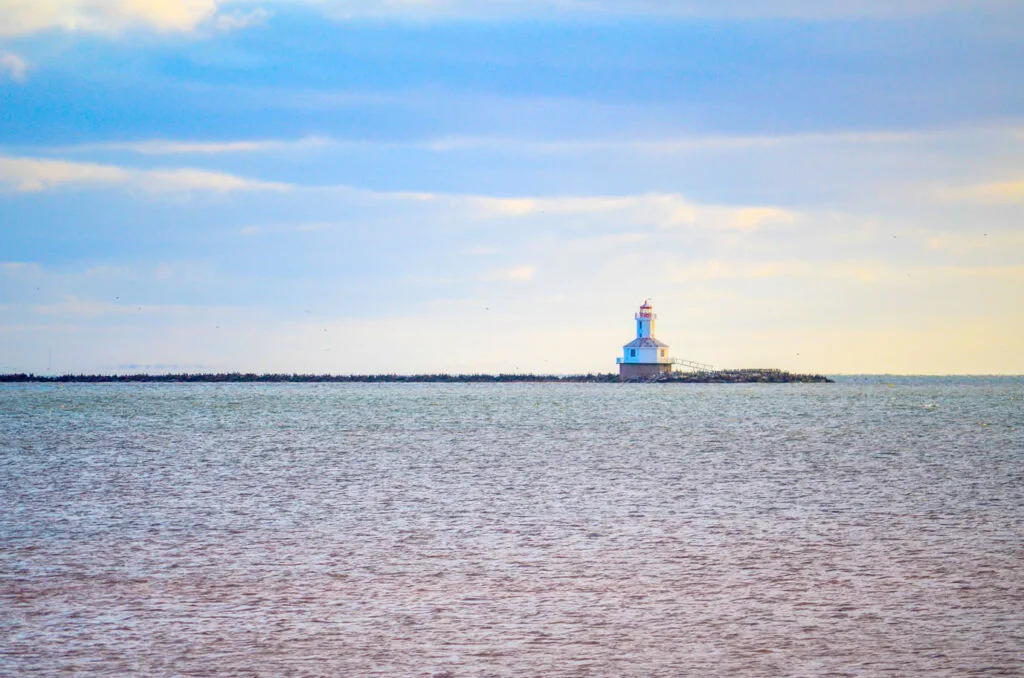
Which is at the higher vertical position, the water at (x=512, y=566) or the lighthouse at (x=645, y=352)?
the lighthouse at (x=645, y=352)

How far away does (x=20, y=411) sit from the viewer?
84688mm

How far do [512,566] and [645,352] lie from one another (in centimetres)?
10435

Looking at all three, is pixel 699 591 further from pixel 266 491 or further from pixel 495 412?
pixel 495 412

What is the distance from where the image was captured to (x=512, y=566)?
16969 mm

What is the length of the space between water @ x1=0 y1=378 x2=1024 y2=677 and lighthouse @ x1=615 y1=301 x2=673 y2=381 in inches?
3124

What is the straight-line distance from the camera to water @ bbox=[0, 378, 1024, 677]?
11914mm

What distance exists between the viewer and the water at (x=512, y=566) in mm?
11914

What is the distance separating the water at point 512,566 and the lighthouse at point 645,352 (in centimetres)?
7935

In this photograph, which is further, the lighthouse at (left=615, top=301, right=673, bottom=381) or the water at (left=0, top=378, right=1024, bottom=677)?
the lighthouse at (left=615, top=301, right=673, bottom=381)

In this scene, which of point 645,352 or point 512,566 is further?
point 645,352

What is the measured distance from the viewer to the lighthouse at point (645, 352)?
119m

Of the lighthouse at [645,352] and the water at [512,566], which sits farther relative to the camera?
the lighthouse at [645,352]

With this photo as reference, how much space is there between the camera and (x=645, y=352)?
12044cm

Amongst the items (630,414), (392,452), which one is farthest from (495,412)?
(392,452)
